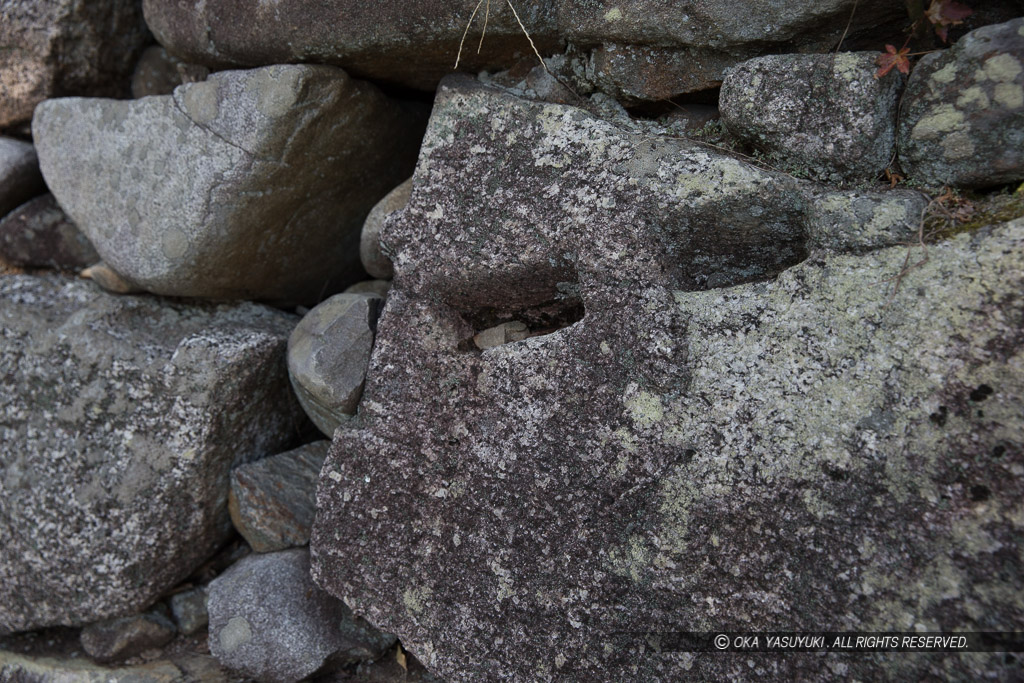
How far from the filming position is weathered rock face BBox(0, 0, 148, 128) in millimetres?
2277

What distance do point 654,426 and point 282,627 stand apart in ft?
3.73

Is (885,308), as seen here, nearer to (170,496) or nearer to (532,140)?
(532,140)

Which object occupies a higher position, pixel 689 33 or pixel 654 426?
pixel 689 33

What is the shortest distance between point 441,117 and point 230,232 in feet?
2.31

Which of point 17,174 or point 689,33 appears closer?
point 689,33

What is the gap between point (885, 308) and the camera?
125 cm

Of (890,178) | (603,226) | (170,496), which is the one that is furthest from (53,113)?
(890,178)

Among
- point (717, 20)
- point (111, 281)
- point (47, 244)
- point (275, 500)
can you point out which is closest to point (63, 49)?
point (47, 244)

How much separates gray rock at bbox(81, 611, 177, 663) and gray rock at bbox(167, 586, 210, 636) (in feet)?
0.14

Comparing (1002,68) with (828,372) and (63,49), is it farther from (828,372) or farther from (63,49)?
(63,49)

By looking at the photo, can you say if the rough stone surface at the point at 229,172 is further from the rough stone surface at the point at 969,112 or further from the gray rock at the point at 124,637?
the rough stone surface at the point at 969,112

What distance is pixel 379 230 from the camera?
1.91 meters

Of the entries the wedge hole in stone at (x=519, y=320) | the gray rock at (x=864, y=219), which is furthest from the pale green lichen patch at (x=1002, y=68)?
the wedge hole in stone at (x=519, y=320)

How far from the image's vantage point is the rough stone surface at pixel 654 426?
1186 mm
